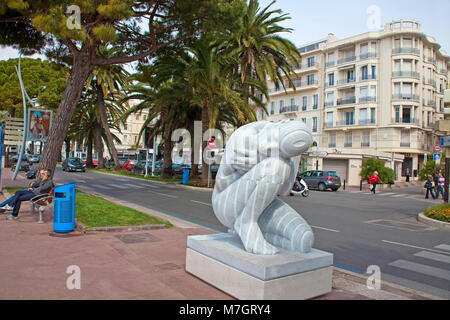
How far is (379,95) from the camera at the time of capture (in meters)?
40.8

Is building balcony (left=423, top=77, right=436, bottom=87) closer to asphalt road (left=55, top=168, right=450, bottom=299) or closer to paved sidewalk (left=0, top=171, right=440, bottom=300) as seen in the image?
asphalt road (left=55, top=168, right=450, bottom=299)

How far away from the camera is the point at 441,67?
46.7 meters

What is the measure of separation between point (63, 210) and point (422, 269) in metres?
7.17

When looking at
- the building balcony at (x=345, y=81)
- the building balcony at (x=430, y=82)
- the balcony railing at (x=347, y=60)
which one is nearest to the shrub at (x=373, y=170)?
the building balcony at (x=345, y=81)

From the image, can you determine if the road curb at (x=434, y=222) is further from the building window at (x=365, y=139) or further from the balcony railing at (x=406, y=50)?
the balcony railing at (x=406, y=50)

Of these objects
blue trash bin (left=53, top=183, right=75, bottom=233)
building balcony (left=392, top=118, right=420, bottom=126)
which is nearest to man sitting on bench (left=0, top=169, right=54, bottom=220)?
blue trash bin (left=53, top=183, right=75, bottom=233)

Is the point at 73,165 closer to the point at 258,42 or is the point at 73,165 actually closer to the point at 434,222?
the point at 258,42

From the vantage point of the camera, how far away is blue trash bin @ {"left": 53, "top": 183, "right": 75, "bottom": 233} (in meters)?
7.17

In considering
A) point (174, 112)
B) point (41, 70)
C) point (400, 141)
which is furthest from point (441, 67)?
point (41, 70)

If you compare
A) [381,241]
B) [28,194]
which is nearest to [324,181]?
[381,241]

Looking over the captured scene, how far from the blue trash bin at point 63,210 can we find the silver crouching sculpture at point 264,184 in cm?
418

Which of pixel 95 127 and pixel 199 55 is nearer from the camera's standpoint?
pixel 199 55

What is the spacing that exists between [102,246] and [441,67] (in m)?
54.1
